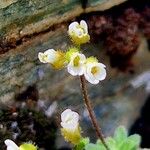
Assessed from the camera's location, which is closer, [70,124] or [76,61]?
[76,61]

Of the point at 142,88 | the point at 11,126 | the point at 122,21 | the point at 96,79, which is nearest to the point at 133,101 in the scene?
the point at 142,88

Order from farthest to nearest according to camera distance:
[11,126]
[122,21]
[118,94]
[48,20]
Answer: [118,94] < [122,21] < [11,126] < [48,20]

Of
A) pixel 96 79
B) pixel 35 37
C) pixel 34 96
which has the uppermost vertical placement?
pixel 35 37

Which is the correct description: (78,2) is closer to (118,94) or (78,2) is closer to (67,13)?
(67,13)

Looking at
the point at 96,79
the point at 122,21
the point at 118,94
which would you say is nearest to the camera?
the point at 96,79

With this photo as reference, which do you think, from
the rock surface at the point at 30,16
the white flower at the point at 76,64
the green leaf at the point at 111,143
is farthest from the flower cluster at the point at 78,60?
the green leaf at the point at 111,143

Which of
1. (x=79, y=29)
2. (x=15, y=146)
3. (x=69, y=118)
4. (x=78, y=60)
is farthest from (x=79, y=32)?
(x=15, y=146)

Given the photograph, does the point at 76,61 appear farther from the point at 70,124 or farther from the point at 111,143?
the point at 111,143
